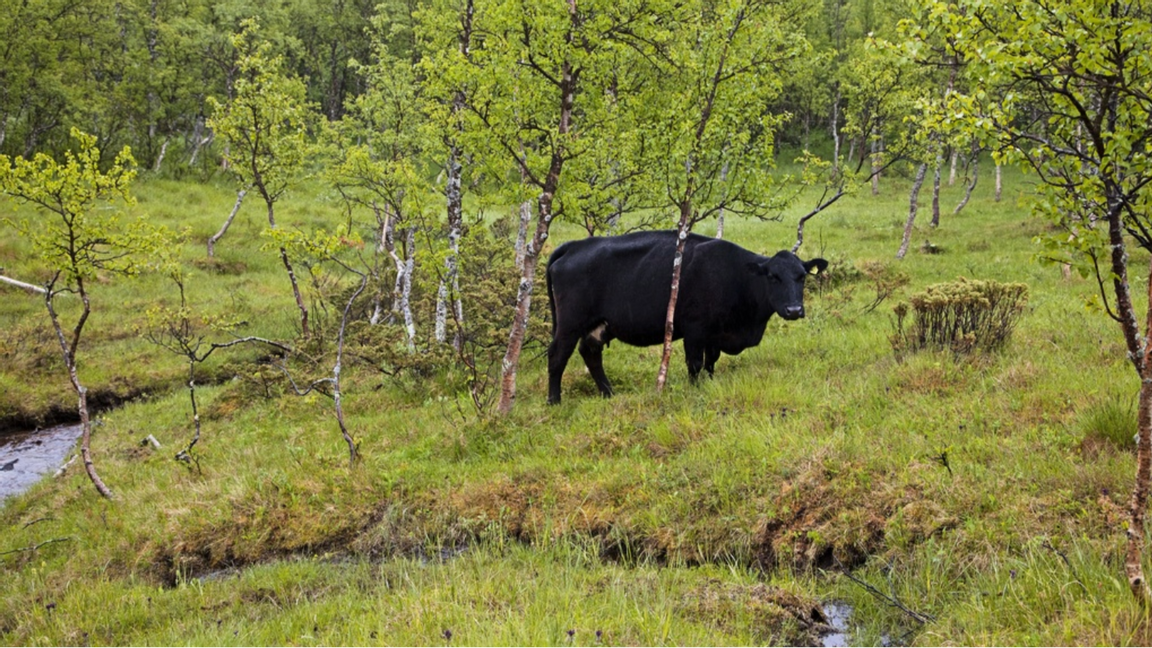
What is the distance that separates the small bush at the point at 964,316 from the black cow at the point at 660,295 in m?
1.74

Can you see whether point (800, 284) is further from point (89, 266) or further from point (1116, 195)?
point (89, 266)

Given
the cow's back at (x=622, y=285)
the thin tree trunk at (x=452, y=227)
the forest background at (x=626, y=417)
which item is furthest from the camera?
the thin tree trunk at (x=452, y=227)

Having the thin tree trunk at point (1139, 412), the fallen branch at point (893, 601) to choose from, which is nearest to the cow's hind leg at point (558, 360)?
the fallen branch at point (893, 601)

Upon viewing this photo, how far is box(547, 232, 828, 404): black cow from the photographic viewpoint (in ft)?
37.1

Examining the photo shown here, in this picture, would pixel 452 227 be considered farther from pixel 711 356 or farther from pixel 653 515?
pixel 653 515

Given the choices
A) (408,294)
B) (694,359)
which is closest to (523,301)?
(694,359)

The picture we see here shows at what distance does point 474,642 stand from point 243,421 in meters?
11.4

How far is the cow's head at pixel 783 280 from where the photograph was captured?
10.6 meters

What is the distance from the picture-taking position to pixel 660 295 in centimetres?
1144

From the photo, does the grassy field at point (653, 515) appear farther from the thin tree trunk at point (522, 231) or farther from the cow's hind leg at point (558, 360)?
the thin tree trunk at point (522, 231)

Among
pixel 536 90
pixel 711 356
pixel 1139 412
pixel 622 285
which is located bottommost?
pixel 711 356

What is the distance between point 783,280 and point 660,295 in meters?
1.82

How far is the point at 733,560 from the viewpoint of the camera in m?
6.92

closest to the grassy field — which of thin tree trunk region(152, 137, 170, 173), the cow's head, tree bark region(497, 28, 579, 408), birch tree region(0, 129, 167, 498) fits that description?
tree bark region(497, 28, 579, 408)
